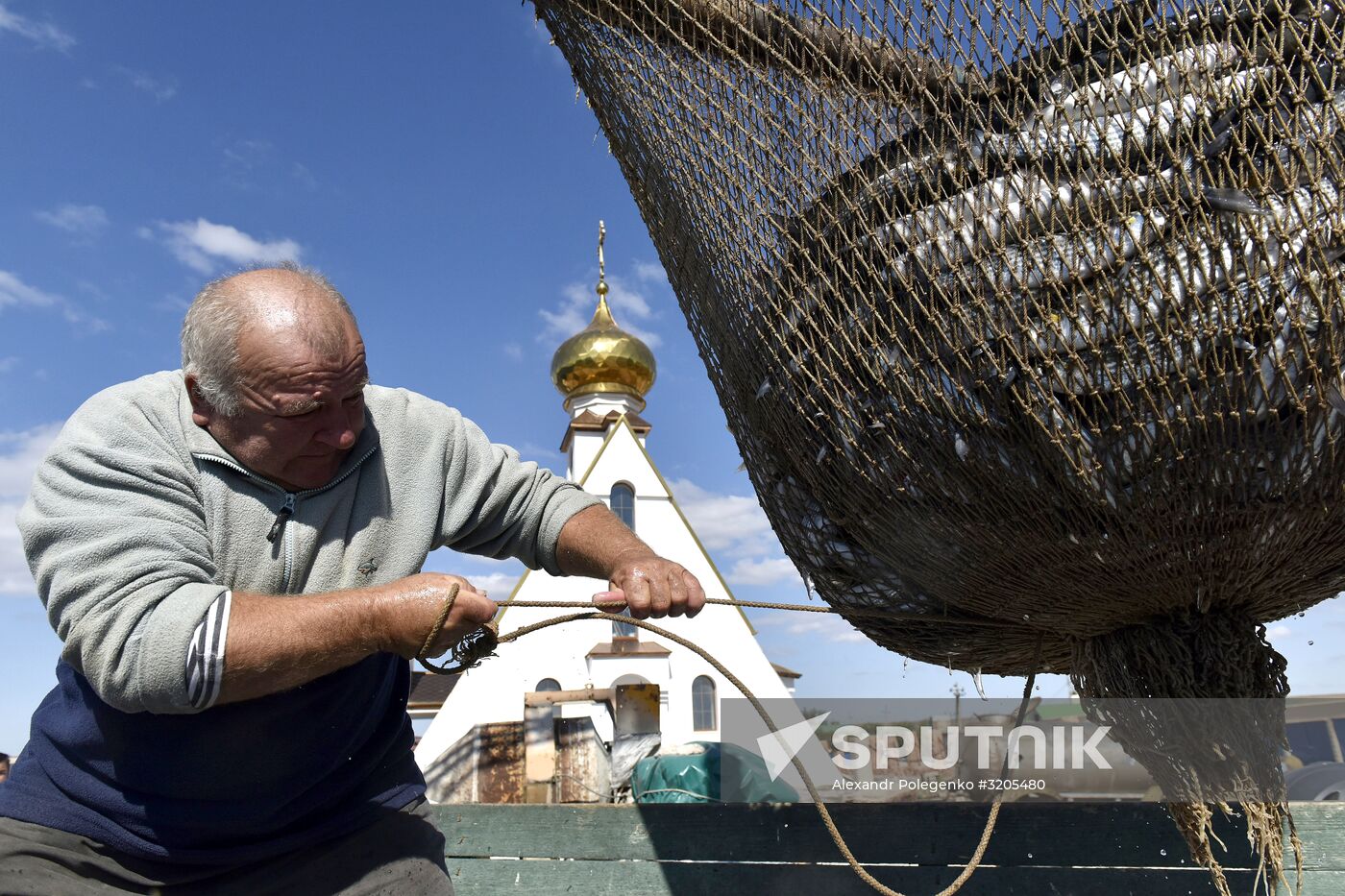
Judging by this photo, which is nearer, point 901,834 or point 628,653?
point 901,834

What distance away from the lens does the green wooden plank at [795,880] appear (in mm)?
2391

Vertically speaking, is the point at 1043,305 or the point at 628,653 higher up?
the point at 628,653

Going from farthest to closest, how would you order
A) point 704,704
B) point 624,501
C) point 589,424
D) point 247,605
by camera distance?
point 589,424, point 624,501, point 704,704, point 247,605

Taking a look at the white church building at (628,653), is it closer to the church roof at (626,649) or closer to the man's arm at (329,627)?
the church roof at (626,649)

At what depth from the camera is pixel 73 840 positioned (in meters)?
1.79

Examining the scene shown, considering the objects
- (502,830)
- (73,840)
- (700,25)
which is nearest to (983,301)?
(700,25)

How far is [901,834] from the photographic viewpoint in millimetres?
2490

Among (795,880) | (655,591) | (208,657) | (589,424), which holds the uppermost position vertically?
(589,424)

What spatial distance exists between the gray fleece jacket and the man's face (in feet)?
0.12

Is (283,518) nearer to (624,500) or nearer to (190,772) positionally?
(190,772)

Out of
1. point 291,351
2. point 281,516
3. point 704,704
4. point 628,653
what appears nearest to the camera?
point 291,351

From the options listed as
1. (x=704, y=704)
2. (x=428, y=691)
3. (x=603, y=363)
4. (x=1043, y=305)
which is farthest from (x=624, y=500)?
(x=1043, y=305)

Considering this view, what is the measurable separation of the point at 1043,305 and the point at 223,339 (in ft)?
4.64

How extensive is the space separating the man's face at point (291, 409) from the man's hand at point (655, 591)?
60 cm
